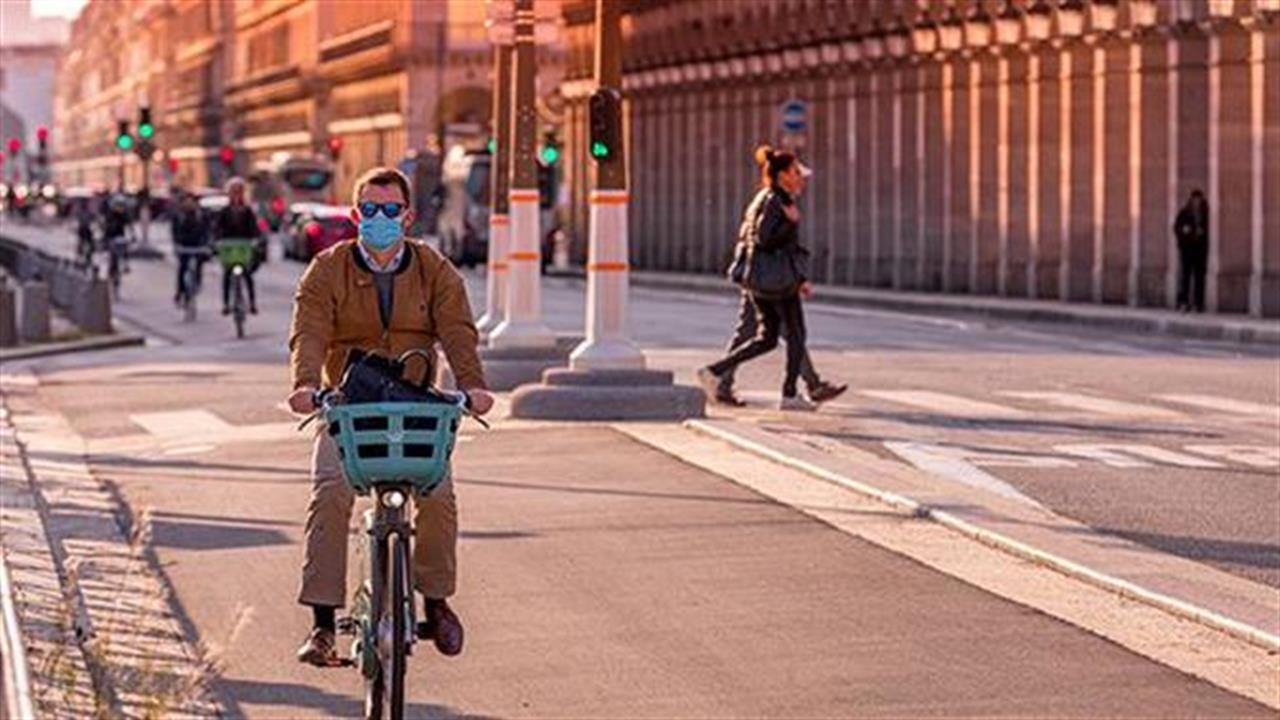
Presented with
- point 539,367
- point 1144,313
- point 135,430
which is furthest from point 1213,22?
point 135,430

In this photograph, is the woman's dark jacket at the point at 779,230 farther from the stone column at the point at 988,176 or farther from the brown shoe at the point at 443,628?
the stone column at the point at 988,176

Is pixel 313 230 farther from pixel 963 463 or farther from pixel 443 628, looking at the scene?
pixel 443 628

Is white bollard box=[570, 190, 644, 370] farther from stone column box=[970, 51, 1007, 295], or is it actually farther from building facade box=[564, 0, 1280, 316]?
stone column box=[970, 51, 1007, 295]

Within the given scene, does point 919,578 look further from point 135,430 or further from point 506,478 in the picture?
point 135,430

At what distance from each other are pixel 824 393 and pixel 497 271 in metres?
7.15

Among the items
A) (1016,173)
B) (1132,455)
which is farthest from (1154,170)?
(1132,455)

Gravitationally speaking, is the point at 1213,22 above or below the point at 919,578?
above

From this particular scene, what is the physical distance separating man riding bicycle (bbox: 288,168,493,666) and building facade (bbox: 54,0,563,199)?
50.4 ft

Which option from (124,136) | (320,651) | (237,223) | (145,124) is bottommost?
(320,651)

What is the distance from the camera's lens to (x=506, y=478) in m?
20.9

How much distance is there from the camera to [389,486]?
10461 mm

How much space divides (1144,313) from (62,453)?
29.7 m

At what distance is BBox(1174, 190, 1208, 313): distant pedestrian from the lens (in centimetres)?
5309

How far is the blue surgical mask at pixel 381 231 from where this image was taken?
1102 centimetres
